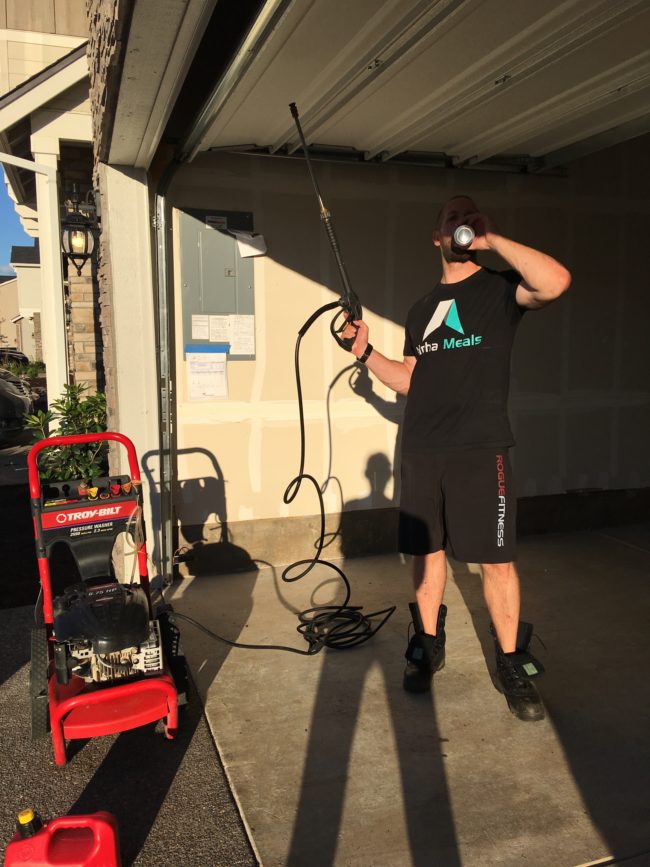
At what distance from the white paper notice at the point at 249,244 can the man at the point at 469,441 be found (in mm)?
1657

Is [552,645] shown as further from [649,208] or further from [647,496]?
[649,208]

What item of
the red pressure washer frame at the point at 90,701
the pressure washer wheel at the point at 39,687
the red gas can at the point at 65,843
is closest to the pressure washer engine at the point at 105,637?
the red pressure washer frame at the point at 90,701

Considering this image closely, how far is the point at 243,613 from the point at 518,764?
6.03 ft

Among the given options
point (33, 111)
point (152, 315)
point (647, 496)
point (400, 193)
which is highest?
point (33, 111)

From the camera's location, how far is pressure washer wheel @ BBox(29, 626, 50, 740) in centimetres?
253

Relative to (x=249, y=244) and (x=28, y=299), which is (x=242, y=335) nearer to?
(x=249, y=244)

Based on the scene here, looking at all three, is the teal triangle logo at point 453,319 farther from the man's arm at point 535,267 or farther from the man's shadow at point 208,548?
the man's shadow at point 208,548

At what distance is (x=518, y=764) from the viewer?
2.46m

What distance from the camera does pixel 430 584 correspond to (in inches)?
119

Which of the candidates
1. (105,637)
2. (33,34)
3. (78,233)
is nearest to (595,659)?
(105,637)

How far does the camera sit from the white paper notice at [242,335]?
434 centimetres

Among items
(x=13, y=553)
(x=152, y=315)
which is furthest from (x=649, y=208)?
(x=13, y=553)

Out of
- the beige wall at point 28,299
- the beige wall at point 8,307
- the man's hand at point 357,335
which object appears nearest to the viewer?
the man's hand at point 357,335

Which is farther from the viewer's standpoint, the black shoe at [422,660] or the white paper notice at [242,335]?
the white paper notice at [242,335]
